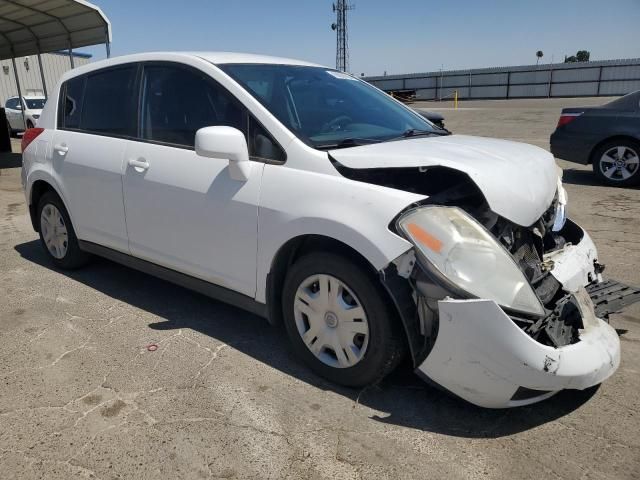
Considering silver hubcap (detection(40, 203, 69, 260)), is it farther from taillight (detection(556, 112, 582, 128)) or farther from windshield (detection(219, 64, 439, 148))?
taillight (detection(556, 112, 582, 128))

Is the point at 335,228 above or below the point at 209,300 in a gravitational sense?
above

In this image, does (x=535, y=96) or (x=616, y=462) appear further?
(x=535, y=96)

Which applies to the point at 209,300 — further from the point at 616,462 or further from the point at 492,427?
the point at 616,462

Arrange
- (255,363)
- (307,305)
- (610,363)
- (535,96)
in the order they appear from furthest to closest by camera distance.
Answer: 1. (535,96)
2. (255,363)
3. (307,305)
4. (610,363)

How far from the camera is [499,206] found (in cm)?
247

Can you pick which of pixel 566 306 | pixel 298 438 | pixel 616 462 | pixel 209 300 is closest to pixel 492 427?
pixel 616 462

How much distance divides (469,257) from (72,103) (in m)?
3.61

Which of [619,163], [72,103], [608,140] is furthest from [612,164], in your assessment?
[72,103]

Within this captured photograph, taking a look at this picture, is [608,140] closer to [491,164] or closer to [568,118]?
[568,118]

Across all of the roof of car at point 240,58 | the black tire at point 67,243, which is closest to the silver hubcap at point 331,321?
the roof of car at point 240,58

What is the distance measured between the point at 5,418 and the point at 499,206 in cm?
261

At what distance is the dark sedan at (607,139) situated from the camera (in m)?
7.57

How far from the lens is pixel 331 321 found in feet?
8.94

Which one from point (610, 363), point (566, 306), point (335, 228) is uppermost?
point (335, 228)
